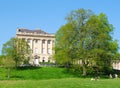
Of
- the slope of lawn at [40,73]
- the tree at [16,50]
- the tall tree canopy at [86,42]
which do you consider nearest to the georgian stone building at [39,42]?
the tree at [16,50]

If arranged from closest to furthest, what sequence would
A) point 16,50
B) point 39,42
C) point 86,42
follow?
point 86,42 → point 16,50 → point 39,42

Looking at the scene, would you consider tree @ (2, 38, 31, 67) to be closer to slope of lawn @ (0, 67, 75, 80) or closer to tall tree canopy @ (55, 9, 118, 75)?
slope of lawn @ (0, 67, 75, 80)

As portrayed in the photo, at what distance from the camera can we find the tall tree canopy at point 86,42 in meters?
83.1

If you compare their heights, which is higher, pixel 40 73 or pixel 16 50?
pixel 16 50

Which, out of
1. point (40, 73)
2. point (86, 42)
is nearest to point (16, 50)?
point (40, 73)

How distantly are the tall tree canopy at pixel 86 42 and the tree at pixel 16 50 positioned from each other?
1230 centimetres

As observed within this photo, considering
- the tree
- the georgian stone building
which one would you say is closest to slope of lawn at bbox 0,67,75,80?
the tree

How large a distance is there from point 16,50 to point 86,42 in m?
21.3

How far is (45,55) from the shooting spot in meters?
152

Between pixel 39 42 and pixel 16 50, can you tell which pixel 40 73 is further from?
pixel 39 42

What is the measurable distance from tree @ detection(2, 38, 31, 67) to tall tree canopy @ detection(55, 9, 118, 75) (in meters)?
12.3

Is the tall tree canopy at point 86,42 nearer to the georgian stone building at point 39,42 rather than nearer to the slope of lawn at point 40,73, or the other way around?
the slope of lawn at point 40,73

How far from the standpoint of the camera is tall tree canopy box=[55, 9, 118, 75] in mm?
83125

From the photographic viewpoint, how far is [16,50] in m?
94.4
